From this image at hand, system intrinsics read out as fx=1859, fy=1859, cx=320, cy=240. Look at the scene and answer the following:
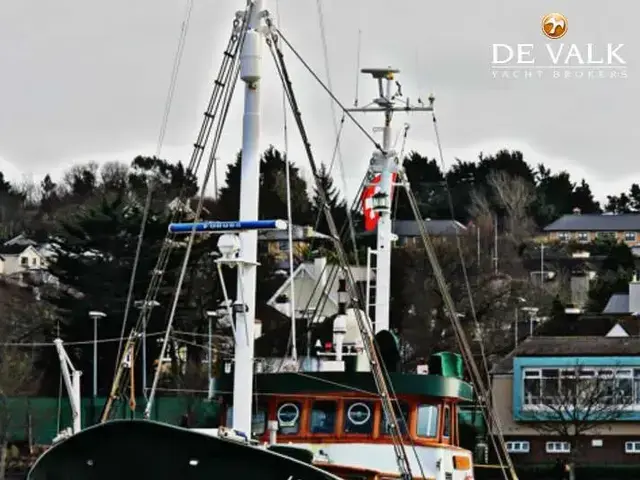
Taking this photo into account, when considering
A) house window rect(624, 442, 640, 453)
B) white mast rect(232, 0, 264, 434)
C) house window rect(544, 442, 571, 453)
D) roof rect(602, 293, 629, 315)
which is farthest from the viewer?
roof rect(602, 293, 629, 315)

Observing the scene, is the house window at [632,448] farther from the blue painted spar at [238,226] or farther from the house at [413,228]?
the house at [413,228]

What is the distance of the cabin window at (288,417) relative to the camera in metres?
32.5

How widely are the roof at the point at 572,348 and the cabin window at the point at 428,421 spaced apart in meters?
43.3

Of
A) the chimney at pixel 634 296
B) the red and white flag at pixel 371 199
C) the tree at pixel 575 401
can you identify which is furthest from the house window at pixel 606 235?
the red and white flag at pixel 371 199

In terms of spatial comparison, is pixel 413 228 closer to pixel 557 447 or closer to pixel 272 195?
pixel 272 195

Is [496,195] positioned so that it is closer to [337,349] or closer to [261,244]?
[261,244]

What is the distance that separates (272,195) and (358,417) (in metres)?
78.4

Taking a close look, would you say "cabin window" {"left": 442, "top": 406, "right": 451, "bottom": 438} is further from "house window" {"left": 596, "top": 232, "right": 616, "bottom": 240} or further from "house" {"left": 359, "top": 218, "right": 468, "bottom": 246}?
"house window" {"left": 596, "top": 232, "right": 616, "bottom": 240}

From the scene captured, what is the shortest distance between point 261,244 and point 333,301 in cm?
1471

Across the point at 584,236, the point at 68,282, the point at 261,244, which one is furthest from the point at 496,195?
the point at 68,282

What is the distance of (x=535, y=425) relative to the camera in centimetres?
7388

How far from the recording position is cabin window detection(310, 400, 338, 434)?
32.5 metres

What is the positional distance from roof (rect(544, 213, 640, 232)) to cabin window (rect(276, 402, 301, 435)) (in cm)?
12560

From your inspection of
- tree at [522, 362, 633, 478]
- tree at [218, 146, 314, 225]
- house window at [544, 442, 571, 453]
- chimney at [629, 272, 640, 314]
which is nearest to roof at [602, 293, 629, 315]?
chimney at [629, 272, 640, 314]
